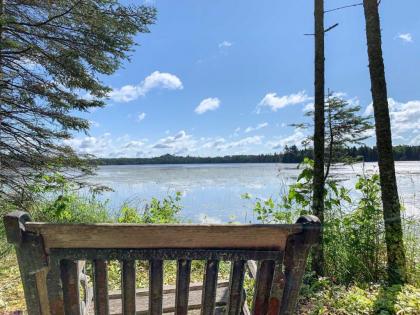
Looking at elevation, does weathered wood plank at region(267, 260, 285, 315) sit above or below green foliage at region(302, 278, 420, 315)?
above

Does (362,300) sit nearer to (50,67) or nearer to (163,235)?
(163,235)

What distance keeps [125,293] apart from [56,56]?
5.45 meters

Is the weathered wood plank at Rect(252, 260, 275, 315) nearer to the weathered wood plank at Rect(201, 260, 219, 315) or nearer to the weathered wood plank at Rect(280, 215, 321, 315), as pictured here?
the weathered wood plank at Rect(280, 215, 321, 315)

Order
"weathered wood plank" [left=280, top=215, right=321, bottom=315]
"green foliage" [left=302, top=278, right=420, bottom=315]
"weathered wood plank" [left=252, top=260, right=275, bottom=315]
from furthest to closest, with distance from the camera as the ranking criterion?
"green foliage" [left=302, top=278, right=420, bottom=315]
"weathered wood plank" [left=252, top=260, right=275, bottom=315]
"weathered wood plank" [left=280, top=215, right=321, bottom=315]

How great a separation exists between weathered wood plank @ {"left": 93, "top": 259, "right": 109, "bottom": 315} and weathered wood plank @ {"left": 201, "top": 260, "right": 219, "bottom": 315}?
1.32 feet

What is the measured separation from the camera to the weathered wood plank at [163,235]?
1215mm

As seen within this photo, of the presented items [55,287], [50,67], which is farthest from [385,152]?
[50,67]

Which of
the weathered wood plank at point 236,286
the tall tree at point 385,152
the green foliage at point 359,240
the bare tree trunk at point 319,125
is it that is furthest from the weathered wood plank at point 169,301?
the tall tree at point 385,152

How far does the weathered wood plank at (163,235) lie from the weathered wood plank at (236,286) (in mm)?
131

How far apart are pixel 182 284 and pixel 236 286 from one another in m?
0.23

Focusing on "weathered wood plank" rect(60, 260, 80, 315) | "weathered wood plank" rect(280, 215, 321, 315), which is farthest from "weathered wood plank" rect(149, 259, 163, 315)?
"weathered wood plank" rect(280, 215, 321, 315)

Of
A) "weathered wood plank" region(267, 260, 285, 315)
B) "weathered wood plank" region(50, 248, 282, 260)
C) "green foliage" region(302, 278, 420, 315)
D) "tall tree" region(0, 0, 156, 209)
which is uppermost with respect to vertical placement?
"tall tree" region(0, 0, 156, 209)

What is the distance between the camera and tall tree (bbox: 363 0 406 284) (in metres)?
3.46

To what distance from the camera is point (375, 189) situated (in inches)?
152
